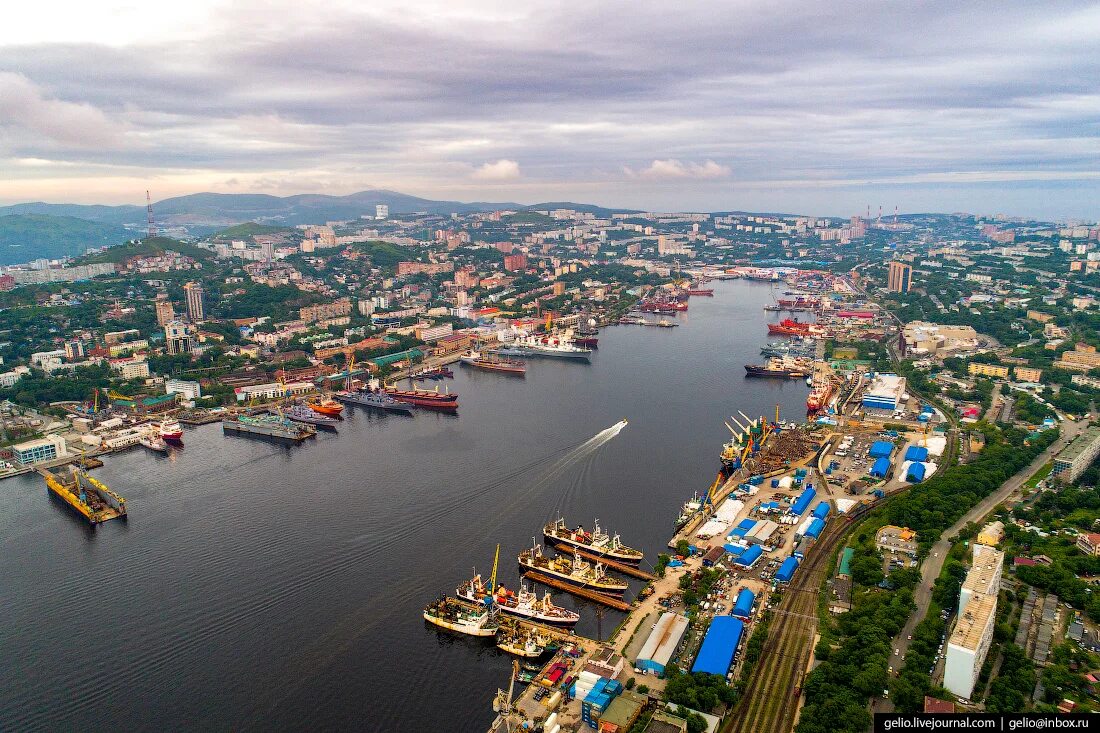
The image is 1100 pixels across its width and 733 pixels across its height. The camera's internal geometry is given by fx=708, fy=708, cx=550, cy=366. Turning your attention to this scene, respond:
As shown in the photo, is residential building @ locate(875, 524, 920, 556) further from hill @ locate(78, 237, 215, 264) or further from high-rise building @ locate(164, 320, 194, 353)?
hill @ locate(78, 237, 215, 264)

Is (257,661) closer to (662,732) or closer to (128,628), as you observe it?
(128,628)

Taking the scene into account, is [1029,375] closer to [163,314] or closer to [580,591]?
[580,591]

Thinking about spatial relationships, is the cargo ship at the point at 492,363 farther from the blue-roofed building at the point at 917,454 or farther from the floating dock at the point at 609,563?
the floating dock at the point at 609,563

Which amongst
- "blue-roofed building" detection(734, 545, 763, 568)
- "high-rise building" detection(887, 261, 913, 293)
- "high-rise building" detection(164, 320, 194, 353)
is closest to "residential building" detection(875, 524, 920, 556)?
"blue-roofed building" detection(734, 545, 763, 568)

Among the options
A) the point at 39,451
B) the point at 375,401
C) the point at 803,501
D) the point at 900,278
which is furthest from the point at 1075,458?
the point at 900,278

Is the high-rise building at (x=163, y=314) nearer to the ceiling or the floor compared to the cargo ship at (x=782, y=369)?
nearer to the ceiling

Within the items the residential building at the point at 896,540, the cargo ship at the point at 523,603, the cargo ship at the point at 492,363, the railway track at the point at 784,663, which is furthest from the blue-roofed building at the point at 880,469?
the cargo ship at the point at 492,363
